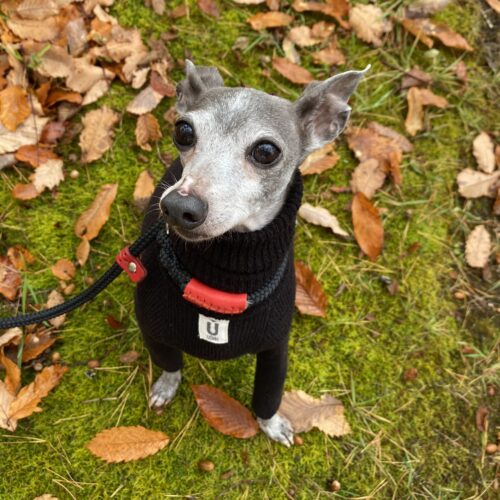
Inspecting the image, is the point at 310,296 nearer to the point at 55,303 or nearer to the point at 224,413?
the point at 224,413

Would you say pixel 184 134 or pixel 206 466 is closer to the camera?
pixel 184 134

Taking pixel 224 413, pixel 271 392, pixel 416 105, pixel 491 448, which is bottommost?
pixel 491 448

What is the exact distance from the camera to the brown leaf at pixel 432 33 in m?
4.05

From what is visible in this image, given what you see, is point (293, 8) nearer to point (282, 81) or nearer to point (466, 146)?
point (282, 81)

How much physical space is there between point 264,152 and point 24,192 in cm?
190

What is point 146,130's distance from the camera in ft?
11.3

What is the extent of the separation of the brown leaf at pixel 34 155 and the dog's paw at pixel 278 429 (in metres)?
2.10

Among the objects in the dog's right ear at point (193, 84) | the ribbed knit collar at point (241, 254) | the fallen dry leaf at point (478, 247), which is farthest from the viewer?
the fallen dry leaf at point (478, 247)

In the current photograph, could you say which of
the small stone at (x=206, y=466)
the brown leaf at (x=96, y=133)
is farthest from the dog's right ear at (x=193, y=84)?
the small stone at (x=206, y=466)

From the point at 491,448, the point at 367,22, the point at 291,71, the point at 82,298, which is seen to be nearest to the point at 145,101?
the point at 291,71

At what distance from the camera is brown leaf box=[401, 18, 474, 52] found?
405 cm

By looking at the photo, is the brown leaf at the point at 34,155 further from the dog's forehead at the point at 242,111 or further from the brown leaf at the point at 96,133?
the dog's forehead at the point at 242,111

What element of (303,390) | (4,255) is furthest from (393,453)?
(4,255)

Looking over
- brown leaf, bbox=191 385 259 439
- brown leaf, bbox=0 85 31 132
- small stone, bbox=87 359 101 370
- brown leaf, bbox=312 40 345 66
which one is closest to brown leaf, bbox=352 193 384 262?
brown leaf, bbox=312 40 345 66
